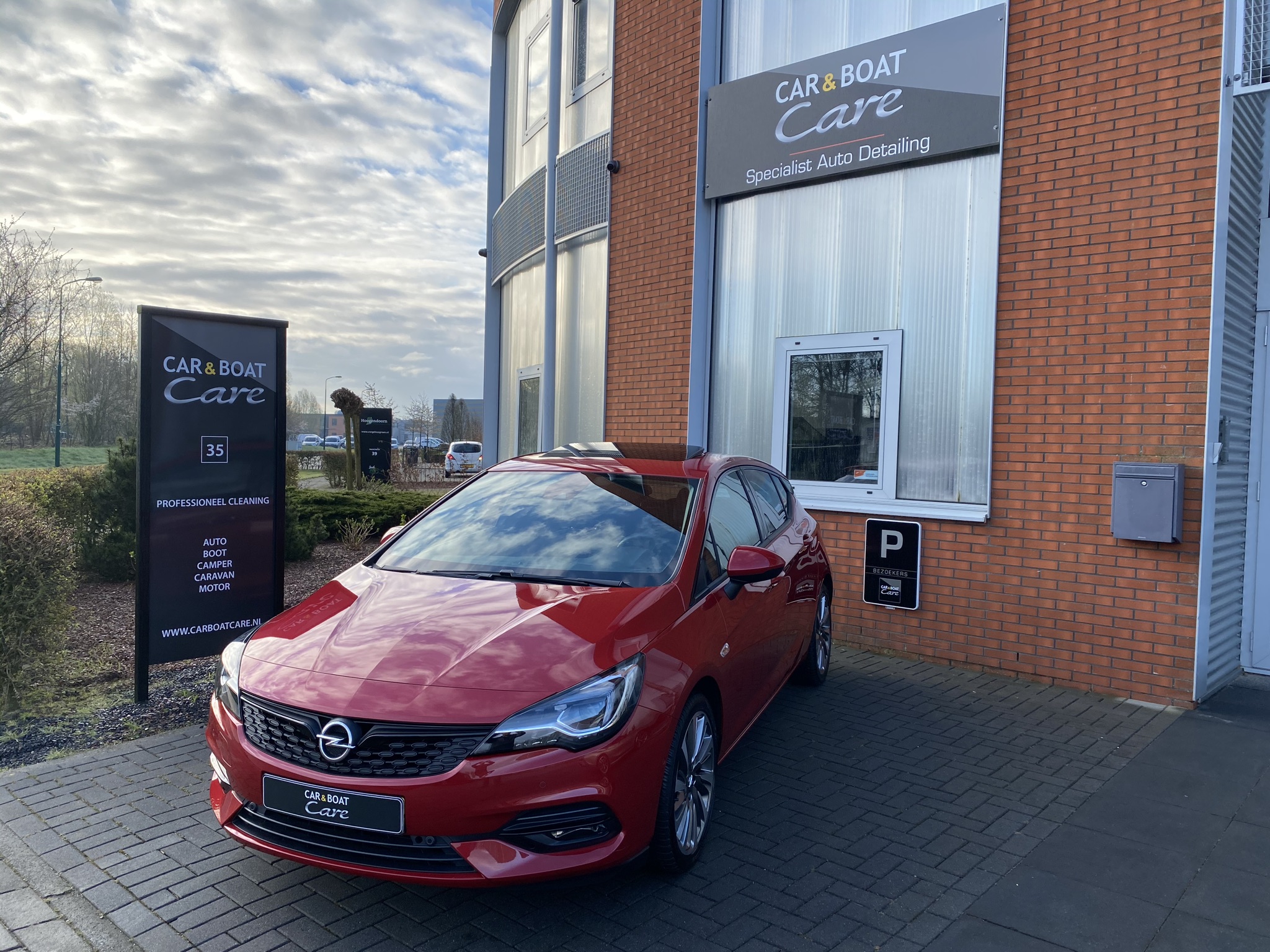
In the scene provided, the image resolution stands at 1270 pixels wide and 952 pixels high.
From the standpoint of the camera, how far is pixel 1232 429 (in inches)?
250

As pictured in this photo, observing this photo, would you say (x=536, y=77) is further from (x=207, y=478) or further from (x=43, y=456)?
(x=43, y=456)

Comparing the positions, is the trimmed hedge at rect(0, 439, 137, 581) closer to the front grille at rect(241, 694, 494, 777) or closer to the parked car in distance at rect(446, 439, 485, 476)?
the front grille at rect(241, 694, 494, 777)

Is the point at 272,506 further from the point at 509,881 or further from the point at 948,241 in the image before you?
the point at 948,241

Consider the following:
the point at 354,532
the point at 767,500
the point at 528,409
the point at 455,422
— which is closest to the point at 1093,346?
the point at 767,500

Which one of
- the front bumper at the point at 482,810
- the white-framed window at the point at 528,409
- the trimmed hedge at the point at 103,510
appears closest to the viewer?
the front bumper at the point at 482,810

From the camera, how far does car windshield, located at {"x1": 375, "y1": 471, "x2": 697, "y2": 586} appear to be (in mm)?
4094

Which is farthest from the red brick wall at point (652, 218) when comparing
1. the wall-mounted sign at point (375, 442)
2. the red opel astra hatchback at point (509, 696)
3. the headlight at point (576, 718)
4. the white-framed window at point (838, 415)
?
the wall-mounted sign at point (375, 442)

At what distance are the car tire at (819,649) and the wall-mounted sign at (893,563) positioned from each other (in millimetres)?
1046

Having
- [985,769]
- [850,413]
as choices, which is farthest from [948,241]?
[985,769]

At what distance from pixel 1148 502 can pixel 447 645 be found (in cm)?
483

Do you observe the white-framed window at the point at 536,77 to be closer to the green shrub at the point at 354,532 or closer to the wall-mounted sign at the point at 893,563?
the green shrub at the point at 354,532

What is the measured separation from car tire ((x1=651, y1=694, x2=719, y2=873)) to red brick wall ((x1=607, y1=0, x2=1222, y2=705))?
3.73m

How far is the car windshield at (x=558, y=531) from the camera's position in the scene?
13.4ft

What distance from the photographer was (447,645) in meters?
3.37
